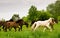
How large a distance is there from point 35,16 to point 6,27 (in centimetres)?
3323

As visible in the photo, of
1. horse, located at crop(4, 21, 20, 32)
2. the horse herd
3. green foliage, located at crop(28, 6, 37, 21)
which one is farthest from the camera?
green foliage, located at crop(28, 6, 37, 21)

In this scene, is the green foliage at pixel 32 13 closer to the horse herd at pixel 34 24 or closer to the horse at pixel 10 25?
the horse herd at pixel 34 24

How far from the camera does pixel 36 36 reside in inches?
424

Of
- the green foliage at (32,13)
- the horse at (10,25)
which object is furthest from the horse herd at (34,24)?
the green foliage at (32,13)

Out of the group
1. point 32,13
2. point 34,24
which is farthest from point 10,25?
point 32,13

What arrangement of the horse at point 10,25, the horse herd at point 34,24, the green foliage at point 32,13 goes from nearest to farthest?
the horse herd at point 34,24 < the horse at point 10,25 < the green foliage at point 32,13

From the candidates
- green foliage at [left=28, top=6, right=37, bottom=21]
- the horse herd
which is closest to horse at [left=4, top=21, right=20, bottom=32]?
the horse herd

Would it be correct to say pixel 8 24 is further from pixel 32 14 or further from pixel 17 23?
pixel 32 14

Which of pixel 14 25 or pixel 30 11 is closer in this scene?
pixel 14 25

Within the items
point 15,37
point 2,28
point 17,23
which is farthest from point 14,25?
point 15,37

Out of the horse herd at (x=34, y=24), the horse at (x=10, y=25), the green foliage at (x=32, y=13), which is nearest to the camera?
the horse herd at (x=34, y=24)

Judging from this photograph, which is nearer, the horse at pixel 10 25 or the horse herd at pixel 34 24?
the horse herd at pixel 34 24

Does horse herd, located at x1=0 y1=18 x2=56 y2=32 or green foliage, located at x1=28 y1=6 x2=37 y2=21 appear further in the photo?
green foliage, located at x1=28 y1=6 x2=37 y2=21

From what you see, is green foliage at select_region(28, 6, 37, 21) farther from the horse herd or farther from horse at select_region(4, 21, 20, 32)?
horse at select_region(4, 21, 20, 32)
